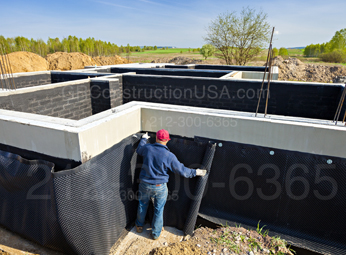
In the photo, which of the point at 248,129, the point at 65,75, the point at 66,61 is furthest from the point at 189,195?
the point at 66,61

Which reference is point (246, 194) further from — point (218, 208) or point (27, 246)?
point (27, 246)

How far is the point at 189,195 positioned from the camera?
13.4ft

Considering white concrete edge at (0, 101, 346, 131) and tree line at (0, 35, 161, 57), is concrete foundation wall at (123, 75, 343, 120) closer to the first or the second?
white concrete edge at (0, 101, 346, 131)

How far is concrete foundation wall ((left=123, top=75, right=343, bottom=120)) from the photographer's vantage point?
→ 684 centimetres

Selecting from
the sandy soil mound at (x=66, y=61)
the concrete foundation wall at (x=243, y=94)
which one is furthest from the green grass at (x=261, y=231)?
the sandy soil mound at (x=66, y=61)

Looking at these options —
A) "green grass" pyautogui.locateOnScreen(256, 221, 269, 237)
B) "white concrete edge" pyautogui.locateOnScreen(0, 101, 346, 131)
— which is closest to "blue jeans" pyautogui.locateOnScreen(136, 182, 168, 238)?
"white concrete edge" pyautogui.locateOnScreen(0, 101, 346, 131)

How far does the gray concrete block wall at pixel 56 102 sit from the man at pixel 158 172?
3636 millimetres

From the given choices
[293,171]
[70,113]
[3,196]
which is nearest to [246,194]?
[293,171]

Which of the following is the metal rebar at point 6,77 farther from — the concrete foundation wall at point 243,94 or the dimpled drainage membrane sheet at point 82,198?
the concrete foundation wall at point 243,94

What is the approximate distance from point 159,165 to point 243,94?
4.64 m

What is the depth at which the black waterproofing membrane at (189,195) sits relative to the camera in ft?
10.9

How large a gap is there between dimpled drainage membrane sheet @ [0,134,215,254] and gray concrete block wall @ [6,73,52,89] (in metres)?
6.48

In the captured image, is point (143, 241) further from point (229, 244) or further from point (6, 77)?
point (6, 77)

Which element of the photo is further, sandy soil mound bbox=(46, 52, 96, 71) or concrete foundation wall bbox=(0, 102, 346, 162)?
sandy soil mound bbox=(46, 52, 96, 71)
